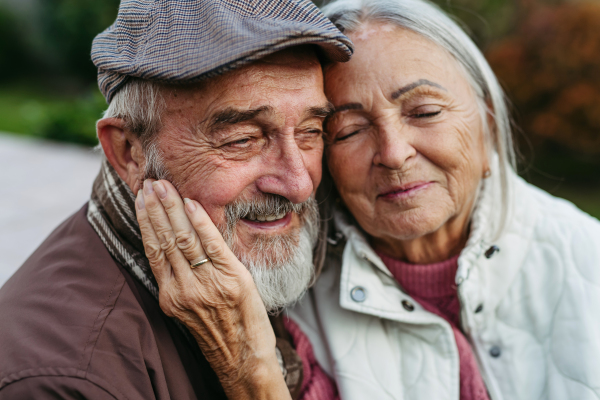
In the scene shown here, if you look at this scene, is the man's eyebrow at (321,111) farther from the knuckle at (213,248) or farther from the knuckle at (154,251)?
the knuckle at (154,251)

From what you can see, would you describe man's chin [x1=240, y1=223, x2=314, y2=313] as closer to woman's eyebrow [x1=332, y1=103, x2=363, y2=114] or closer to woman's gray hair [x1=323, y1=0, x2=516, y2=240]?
woman's eyebrow [x1=332, y1=103, x2=363, y2=114]

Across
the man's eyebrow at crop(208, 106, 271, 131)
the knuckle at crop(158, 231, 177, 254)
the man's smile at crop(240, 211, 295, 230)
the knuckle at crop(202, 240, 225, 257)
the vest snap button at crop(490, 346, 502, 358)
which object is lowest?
the vest snap button at crop(490, 346, 502, 358)

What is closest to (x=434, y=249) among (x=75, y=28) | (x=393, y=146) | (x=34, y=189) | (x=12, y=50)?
(x=393, y=146)

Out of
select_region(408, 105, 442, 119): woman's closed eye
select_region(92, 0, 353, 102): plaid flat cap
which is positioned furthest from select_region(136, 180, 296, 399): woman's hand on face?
select_region(408, 105, 442, 119): woman's closed eye

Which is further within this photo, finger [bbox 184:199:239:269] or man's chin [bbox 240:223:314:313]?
man's chin [bbox 240:223:314:313]

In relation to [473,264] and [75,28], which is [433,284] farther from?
[75,28]

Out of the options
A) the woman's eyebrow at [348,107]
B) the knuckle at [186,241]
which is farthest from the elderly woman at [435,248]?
the knuckle at [186,241]

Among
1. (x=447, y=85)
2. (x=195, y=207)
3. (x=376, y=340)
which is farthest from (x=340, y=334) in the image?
(x=447, y=85)

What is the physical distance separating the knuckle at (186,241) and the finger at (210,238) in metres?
0.04

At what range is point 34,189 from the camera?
7.33 m

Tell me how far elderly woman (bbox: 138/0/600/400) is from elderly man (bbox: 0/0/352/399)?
11.5 inches

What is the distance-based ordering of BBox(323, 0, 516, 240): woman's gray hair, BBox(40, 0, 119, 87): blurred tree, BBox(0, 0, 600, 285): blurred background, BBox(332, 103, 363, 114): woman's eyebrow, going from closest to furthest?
BBox(332, 103, 363, 114): woman's eyebrow < BBox(323, 0, 516, 240): woman's gray hair < BBox(0, 0, 600, 285): blurred background < BBox(40, 0, 119, 87): blurred tree

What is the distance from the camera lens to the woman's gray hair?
2.34m

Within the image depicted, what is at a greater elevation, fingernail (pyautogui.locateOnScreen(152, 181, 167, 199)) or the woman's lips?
fingernail (pyautogui.locateOnScreen(152, 181, 167, 199))
